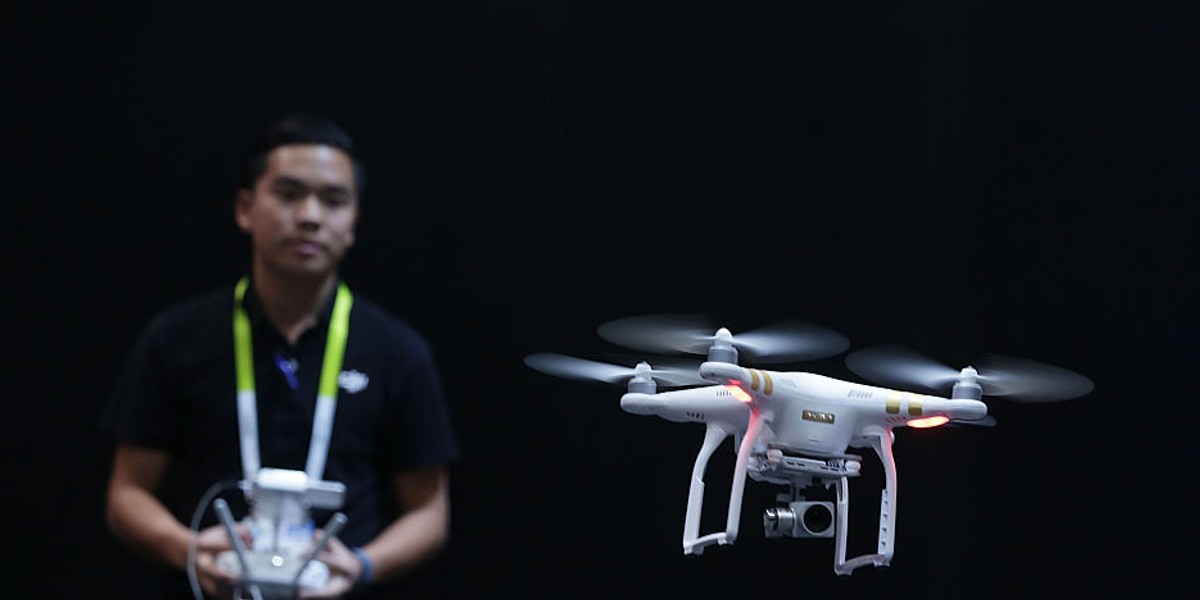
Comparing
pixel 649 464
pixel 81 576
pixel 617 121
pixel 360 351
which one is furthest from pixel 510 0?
pixel 360 351

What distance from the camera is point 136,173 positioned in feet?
12.9

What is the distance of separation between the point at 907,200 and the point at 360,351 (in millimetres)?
2999

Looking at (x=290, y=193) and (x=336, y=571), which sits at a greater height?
(x=290, y=193)

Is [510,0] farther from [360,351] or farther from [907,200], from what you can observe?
[360,351]

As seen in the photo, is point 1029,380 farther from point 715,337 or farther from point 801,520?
point 715,337

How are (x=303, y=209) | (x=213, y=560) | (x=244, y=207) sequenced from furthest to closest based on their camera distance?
(x=244, y=207), (x=303, y=209), (x=213, y=560)

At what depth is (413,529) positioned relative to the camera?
2340 mm

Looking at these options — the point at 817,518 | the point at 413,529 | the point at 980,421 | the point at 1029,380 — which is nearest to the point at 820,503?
the point at 817,518

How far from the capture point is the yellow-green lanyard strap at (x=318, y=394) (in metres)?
2.31

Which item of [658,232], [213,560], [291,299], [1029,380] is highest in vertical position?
[658,232]

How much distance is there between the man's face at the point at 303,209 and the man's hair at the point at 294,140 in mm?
11

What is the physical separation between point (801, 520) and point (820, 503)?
3.1 inches

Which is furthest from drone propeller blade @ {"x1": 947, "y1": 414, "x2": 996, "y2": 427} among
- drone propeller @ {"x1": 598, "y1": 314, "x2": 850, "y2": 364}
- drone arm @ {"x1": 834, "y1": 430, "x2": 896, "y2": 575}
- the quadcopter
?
drone propeller @ {"x1": 598, "y1": 314, "x2": 850, "y2": 364}

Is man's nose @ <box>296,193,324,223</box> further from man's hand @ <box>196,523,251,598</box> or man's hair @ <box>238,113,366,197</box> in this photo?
man's hand @ <box>196,523,251,598</box>
